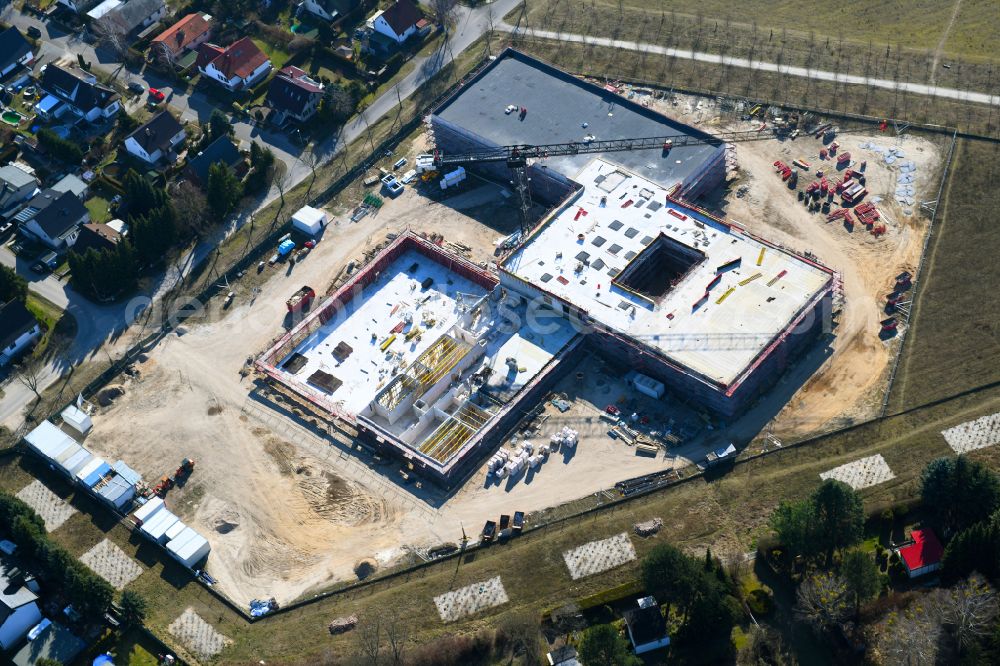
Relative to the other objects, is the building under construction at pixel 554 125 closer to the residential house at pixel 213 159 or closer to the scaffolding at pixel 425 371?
the scaffolding at pixel 425 371

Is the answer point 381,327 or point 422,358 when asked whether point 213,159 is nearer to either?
point 381,327

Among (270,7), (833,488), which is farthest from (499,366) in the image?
(270,7)

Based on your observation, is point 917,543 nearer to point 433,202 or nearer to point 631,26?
point 433,202

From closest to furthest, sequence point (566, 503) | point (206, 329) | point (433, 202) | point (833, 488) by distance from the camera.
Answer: point (833, 488), point (566, 503), point (206, 329), point (433, 202)

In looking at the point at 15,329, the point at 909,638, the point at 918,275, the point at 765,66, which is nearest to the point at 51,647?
the point at 15,329

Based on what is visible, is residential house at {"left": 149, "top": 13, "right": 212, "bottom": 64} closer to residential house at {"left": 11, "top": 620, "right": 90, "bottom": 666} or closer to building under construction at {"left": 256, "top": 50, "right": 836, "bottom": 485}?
building under construction at {"left": 256, "top": 50, "right": 836, "bottom": 485}

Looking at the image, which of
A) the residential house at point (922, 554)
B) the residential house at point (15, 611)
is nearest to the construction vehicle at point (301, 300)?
the residential house at point (15, 611)
